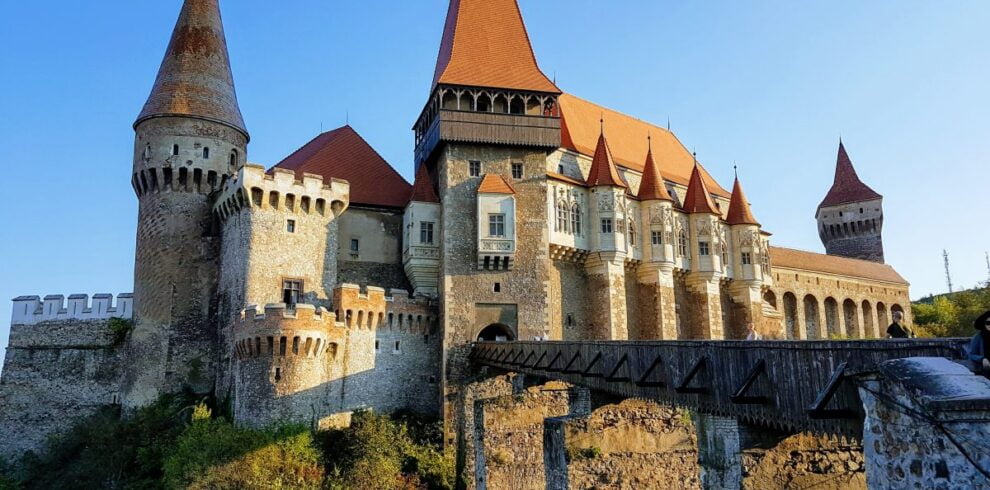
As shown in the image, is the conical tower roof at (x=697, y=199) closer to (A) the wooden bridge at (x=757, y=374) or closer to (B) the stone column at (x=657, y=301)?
(B) the stone column at (x=657, y=301)

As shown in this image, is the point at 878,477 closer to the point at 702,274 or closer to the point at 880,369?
the point at 880,369

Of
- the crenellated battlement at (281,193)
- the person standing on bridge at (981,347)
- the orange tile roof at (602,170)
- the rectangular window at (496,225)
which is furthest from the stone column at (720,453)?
the orange tile roof at (602,170)

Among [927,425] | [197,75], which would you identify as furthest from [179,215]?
[927,425]

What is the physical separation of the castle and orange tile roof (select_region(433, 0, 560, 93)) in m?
0.09

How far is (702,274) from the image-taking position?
34.2 m

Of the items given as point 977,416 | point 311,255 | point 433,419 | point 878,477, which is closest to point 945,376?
point 977,416

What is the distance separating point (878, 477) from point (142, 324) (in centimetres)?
2745

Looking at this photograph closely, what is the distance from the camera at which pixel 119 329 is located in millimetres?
29688

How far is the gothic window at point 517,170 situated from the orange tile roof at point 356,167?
4548 mm

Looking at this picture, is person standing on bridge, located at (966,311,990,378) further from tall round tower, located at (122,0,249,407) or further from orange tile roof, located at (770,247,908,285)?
orange tile roof, located at (770,247,908,285)

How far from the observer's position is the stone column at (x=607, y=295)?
29609mm

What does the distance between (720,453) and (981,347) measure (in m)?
7.89

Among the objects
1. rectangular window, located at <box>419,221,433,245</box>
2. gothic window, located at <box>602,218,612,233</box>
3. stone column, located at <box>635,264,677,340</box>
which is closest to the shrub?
rectangular window, located at <box>419,221,433,245</box>

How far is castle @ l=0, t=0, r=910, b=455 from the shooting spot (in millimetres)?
26062
